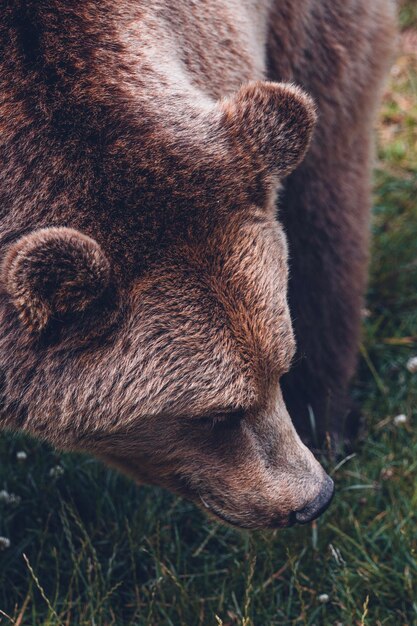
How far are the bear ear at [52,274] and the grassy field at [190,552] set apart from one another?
3.82 feet

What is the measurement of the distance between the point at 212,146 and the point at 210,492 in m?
1.45

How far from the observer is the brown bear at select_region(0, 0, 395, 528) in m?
3.12

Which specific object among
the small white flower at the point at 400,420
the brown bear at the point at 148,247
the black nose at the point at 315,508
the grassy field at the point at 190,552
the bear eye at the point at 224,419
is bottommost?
the grassy field at the point at 190,552

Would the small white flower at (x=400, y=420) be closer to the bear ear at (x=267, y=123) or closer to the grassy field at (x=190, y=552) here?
the grassy field at (x=190, y=552)

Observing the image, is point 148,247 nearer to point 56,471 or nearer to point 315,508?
point 315,508

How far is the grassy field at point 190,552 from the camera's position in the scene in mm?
3898

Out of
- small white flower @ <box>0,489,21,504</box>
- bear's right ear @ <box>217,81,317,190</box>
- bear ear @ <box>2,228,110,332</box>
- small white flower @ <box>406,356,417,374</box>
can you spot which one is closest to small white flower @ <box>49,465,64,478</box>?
small white flower @ <box>0,489,21,504</box>

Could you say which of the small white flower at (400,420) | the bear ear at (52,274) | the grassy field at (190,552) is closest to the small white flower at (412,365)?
the grassy field at (190,552)

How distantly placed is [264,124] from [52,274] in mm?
998

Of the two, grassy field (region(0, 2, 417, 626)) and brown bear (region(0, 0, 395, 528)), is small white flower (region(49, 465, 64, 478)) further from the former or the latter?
brown bear (region(0, 0, 395, 528))

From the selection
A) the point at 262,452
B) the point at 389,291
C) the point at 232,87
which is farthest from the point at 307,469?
A: the point at 389,291

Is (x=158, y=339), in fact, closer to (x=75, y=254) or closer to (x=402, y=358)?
(x=75, y=254)

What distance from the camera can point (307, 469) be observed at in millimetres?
3686

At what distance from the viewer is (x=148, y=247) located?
124 inches
